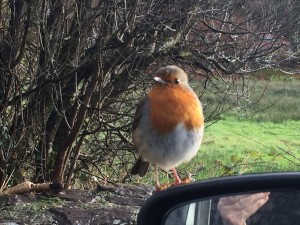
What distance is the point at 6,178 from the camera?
656 centimetres

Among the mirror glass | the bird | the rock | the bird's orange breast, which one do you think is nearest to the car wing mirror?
the mirror glass

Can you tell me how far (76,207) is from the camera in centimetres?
532

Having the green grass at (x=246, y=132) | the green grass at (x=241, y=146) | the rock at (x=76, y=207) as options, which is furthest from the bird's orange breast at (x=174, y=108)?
the green grass at (x=241, y=146)

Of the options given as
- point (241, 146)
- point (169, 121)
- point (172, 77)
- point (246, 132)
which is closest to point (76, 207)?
point (169, 121)

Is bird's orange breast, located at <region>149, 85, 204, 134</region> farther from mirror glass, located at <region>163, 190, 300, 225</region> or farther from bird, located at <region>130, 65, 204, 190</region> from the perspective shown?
mirror glass, located at <region>163, 190, 300, 225</region>

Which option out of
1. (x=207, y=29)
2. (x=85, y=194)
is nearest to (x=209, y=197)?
(x=85, y=194)

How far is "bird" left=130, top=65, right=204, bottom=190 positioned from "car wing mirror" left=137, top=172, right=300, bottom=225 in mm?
664

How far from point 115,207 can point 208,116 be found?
9.36ft

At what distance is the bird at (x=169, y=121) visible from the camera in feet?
10.9

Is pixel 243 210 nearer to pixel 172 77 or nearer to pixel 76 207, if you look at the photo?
pixel 172 77

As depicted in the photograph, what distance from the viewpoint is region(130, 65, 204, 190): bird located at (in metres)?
3.32

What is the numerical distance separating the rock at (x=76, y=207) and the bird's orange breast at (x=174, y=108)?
1751 millimetres

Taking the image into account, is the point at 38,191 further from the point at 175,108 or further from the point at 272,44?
the point at 272,44

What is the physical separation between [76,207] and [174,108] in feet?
7.39
